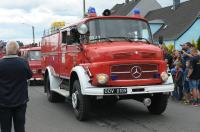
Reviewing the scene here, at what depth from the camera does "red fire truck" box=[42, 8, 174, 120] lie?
964 centimetres

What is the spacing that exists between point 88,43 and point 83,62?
502 mm

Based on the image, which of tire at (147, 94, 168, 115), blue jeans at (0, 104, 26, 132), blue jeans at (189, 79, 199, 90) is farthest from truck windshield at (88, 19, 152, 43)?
blue jeans at (0, 104, 26, 132)

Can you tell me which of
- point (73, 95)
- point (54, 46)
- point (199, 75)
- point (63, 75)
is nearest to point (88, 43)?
point (73, 95)

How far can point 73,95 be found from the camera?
34.5ft

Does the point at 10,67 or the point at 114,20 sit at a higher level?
the point at 114,20

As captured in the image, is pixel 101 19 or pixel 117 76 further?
pixel 101 19

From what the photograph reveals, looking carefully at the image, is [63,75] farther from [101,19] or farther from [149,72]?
[149,72]

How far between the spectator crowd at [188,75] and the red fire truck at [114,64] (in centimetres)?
246

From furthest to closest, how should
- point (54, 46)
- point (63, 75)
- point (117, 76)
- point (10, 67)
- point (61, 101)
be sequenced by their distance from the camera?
1. point (61, 101)
2. point (54, 46)
3. point (63, 75)
4. point (117, 76)
5. point (10, 67)

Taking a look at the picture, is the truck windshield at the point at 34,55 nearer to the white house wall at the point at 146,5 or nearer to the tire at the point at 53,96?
the tire at the point at 53,96

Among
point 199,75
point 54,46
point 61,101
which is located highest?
point 54,46

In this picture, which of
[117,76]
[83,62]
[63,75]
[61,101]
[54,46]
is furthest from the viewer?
[61,101]

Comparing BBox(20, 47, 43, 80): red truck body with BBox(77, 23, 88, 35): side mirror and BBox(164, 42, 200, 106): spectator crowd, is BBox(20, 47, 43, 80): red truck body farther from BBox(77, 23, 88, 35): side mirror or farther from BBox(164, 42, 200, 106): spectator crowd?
BBox(77, 23, 88, 35): side mirror

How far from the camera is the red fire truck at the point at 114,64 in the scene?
31.6ft
